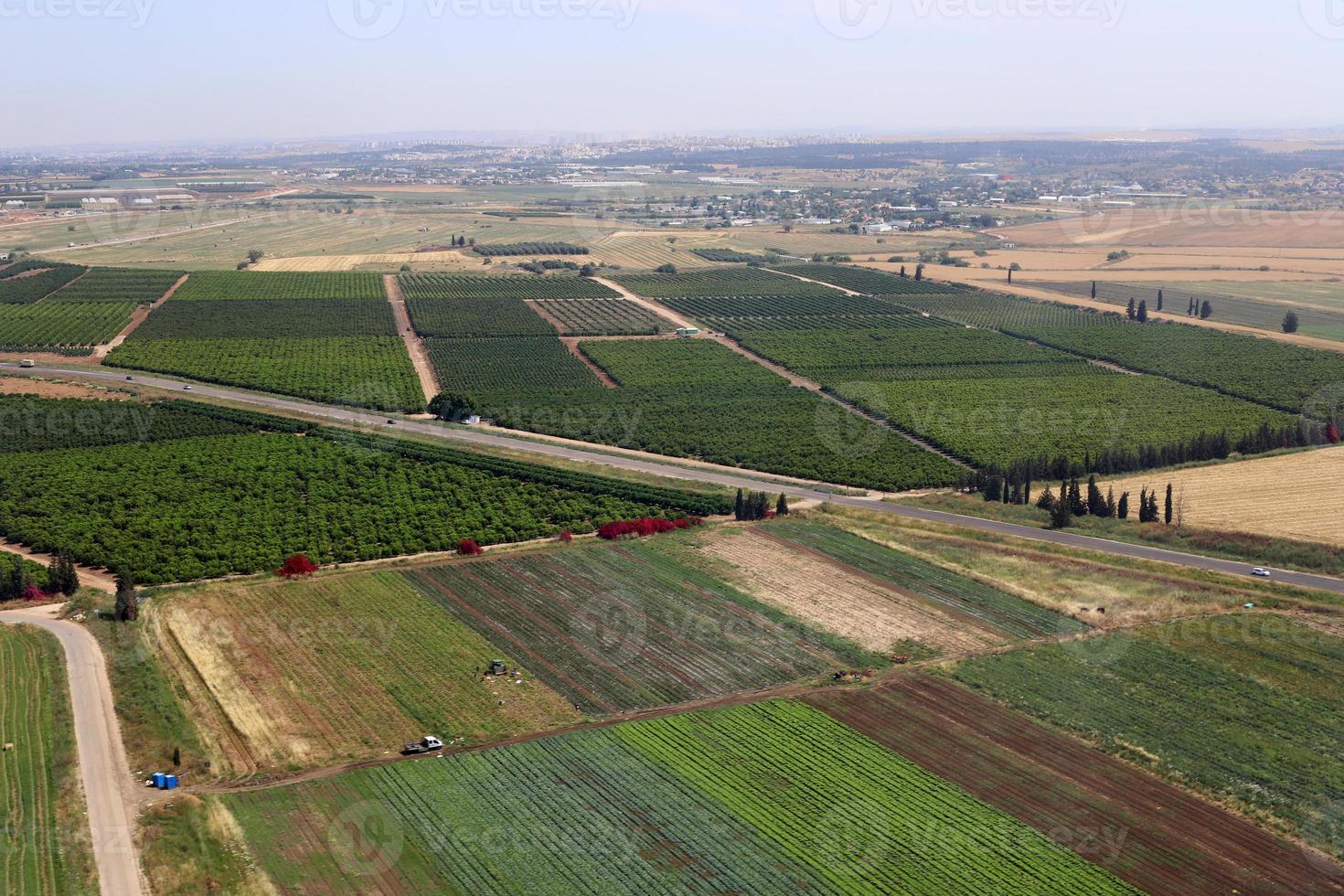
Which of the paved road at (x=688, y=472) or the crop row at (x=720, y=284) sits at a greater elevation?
the crop row at (x=720, y=284)

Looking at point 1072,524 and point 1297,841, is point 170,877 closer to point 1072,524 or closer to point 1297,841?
point 1297,841

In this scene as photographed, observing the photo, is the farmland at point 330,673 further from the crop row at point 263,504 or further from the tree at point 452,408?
the tree at point 452,408

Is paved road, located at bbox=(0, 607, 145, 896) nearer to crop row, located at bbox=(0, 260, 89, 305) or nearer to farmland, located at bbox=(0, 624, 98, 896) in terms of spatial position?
farmland, located at bbox=(0, 624, 98, 896)

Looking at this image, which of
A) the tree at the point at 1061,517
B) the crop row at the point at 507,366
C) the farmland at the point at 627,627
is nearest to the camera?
the farmland at the point at 627,627

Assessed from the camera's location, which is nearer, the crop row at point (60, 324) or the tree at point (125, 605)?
the tree at point (125, 605)

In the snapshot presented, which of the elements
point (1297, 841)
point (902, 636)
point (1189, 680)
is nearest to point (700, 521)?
point (902, 636)

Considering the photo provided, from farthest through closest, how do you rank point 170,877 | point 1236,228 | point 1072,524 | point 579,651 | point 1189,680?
point 1236,228 → point 1072,524 → point 579,651 → point 1189,680 → point 170,877

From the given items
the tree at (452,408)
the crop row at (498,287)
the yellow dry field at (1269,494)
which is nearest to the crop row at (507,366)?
the tree at (452,408)
